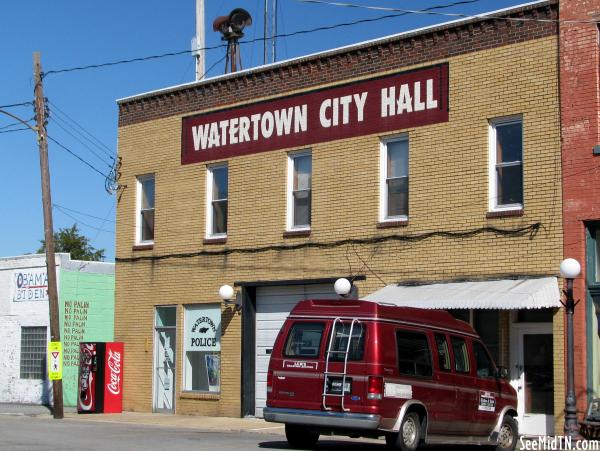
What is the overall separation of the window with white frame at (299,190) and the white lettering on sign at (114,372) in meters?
6.13

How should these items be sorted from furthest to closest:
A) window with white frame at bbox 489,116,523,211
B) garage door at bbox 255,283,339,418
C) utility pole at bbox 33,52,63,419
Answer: utility pole at bbox 33,52,63,419 → garage door at bbox 255,283,339,418 → window with white frame at bbox 489,116,523,211

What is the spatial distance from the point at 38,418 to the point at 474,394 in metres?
12.4

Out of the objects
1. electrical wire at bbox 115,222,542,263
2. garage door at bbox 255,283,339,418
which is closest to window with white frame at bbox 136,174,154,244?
electrical wire at bbox 115,222,542,263

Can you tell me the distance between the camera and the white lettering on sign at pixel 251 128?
77.4 ft

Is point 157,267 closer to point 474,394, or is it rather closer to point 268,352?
point 268,352

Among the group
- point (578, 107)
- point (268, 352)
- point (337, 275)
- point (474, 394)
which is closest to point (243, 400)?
point (268, 352)

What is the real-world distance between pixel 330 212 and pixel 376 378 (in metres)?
8.62

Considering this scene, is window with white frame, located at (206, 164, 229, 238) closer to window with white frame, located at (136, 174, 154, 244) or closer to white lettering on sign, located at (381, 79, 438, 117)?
window with white frame, located at (136, 174, 154, 244)

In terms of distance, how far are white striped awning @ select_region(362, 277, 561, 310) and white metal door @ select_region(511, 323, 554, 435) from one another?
0.98 m

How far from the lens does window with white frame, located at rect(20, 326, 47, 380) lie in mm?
30453

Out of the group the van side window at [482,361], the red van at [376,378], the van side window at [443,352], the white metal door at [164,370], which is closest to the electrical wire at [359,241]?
the white metal door at [164,370]

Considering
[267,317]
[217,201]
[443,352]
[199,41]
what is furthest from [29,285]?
[443,352]

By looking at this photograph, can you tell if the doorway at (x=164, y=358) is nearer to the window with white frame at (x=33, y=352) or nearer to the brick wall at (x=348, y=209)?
the brick wall at (x=348, y=209)

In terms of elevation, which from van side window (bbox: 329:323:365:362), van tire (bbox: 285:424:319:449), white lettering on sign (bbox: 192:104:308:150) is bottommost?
van tire (bbox: 285:424:319:449)
